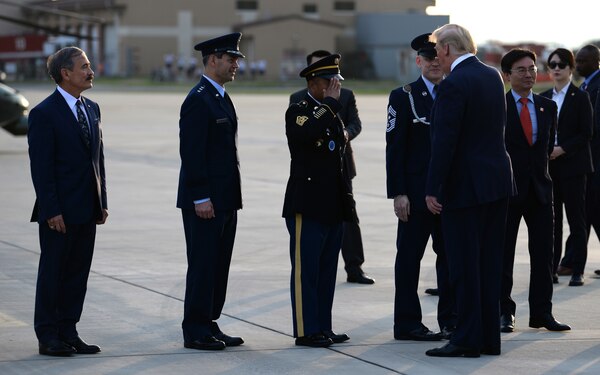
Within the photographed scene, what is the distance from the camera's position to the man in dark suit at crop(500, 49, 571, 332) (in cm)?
831

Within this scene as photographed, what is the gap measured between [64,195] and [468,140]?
2.44m

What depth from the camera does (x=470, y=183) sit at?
7.15 metres

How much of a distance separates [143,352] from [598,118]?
5.18m

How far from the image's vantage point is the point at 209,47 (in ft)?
24.5

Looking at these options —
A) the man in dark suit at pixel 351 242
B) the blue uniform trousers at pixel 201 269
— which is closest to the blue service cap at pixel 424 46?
the blue uniform trousers at pixel 201 269

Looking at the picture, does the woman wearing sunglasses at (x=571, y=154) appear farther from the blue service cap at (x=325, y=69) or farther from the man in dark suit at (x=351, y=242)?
the blue service cap at (x=325, y=69)

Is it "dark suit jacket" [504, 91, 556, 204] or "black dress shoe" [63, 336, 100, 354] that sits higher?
"dark suit jacket" [504, 91, 556, 204]

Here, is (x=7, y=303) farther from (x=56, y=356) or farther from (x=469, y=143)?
(x=469, y=143)

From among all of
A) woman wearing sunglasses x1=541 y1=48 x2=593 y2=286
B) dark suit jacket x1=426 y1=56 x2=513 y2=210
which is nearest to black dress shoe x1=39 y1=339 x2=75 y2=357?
dark suit jacket x1=426 y1=56 x2=513 y2=210

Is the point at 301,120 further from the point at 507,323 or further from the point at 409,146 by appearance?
the point at 507,323

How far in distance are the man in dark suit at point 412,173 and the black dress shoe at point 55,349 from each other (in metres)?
2.12

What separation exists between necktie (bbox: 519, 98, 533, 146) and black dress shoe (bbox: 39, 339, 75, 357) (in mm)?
3420

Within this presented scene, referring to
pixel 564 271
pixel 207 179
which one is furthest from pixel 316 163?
pixel 564 271

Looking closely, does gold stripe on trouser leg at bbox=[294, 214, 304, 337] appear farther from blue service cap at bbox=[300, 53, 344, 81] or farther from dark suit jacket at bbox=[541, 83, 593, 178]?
dark suit jacket at bbox=[541, 83, 593, 178]
